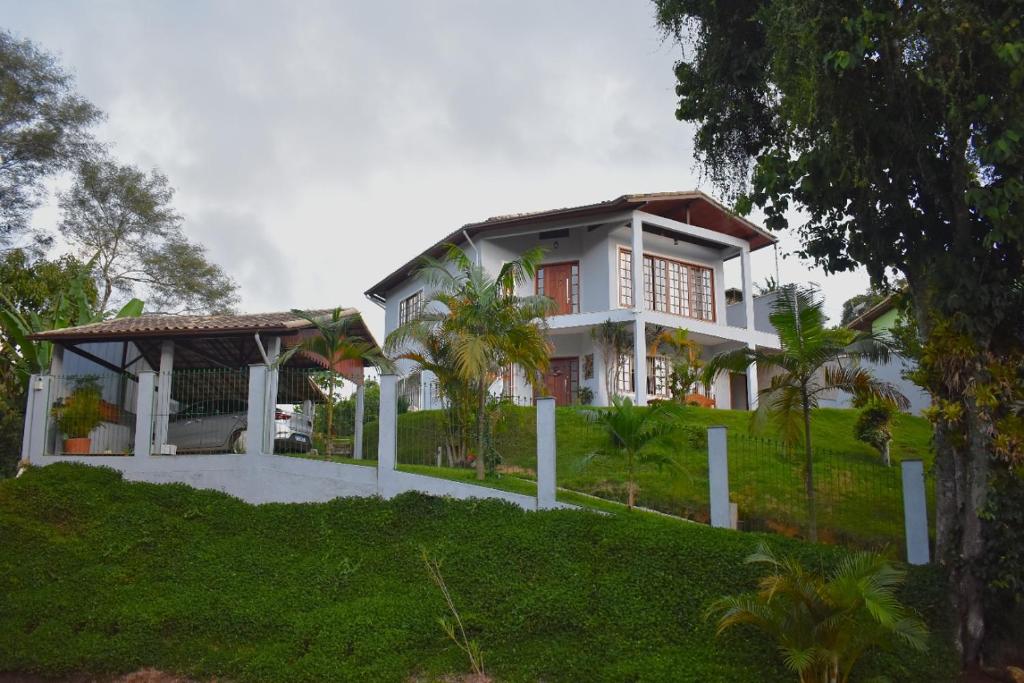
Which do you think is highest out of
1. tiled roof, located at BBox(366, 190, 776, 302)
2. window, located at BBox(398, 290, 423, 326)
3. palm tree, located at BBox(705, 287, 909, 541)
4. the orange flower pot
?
tiled roof, located at BBox(366, 190, 776, 302)

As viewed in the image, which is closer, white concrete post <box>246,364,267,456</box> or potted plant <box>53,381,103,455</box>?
white concrete post <box>246,364,267,456</box>

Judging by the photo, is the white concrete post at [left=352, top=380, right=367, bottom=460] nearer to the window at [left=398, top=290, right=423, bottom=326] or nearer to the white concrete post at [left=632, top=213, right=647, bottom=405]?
the white concrete post at [left=632, top=213, right=647, bottom=405]

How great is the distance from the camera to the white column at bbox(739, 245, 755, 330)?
25.3 meters

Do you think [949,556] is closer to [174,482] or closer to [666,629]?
[666,629]

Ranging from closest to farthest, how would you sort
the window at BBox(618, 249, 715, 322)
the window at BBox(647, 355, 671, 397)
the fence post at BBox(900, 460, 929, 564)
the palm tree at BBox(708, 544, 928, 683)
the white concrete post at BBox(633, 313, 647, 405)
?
the palm tree at BBox(708, 544, 928, 683)
the fence post at BBox(900, 460, 929, 564)
the white concrete post at BBox(633, 313, 647, 405)
the window at BBox(618, 249, 715, 322)
the window at BBox(647, 355, 671, 397)

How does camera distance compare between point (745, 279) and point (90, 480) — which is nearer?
point (90, 480)

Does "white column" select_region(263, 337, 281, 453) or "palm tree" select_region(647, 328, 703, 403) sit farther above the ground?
"palm tree" select_region(647, 328, 703, 403)

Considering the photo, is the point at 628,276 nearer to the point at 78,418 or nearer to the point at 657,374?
the point at 657,374

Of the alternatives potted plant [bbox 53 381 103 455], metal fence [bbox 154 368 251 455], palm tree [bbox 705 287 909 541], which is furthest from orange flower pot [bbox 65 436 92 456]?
palm tree [bbox 705 287 909 541]

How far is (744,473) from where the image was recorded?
14859 millimetres

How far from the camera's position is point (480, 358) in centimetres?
1347

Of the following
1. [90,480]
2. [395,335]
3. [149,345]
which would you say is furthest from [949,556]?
[149,345]

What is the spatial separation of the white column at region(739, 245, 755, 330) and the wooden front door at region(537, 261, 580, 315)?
16.1 ft

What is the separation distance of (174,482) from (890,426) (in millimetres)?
12712
